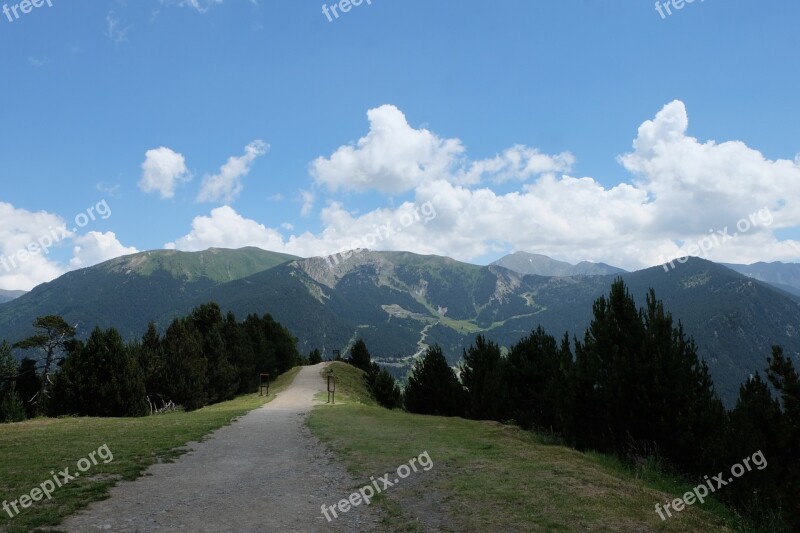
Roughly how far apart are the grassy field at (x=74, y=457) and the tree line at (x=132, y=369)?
14.1 m

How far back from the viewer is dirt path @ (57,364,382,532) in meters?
9.29

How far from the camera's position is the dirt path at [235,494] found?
9289 mm

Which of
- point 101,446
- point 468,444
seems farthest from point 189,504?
point 468,444

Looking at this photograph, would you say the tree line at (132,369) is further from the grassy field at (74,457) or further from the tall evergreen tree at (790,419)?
the tall evergreen tree at (790,419)

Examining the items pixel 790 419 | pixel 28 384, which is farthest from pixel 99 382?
pixel 790 419

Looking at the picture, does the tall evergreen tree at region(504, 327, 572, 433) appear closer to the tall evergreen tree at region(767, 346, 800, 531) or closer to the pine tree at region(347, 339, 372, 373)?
the tall evergreen tree at region(767, 346, 800, 531)

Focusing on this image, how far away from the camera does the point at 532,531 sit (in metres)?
8.71

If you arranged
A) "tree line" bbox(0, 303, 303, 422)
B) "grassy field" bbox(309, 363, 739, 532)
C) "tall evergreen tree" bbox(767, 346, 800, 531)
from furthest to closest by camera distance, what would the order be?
"tree line" bbox(0, 303, 303, 422)
"grassy field" bbox(309, 363, 739, 532)
"tall evergreen tree" bbox(767, 346, 800, 531)

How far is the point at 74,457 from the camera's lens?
14781 mm

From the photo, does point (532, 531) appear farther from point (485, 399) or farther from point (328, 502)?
point (485, 399)

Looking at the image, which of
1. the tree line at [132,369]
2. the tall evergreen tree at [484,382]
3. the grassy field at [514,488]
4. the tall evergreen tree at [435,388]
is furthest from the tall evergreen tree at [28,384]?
the grassy field at [514,488]

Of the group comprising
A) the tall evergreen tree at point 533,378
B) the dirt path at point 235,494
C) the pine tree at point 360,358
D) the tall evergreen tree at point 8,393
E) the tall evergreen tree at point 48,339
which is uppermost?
the tall evergreen tree at point 48,339

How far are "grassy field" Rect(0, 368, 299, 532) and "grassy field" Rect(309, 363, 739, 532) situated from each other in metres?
6.42

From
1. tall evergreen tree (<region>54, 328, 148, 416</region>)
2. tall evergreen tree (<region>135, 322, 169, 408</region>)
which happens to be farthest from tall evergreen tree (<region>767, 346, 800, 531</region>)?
tall evergreen tree (<region>135, 322, 169, 408</region>)
